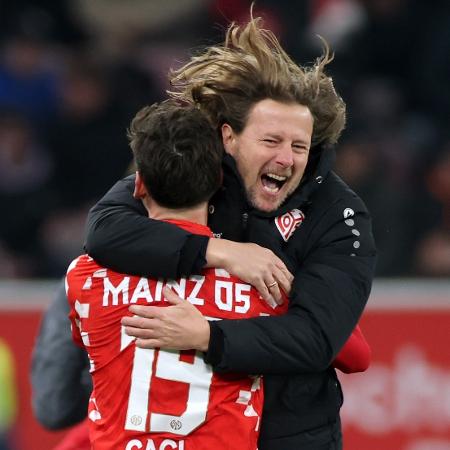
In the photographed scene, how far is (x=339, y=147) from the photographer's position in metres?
7.52

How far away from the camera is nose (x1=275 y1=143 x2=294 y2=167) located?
3010 mm

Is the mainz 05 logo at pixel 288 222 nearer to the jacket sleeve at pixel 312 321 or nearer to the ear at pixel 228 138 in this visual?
the jacket sleeve at pixel 312 321

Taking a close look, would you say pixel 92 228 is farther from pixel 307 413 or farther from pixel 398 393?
pixel 398 393

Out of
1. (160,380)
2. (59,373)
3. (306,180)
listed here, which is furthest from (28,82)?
Result: (160,380)

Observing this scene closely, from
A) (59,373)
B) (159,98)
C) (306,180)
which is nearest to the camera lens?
(306,180)

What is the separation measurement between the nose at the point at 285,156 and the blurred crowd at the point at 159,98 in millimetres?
4020

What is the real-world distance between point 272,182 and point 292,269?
0.25 metres

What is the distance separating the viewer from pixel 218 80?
10.4 ft

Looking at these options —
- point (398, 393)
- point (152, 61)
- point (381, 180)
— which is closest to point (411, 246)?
point (381, 180)

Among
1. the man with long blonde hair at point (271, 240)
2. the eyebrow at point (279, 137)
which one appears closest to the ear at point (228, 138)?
the man with long blonde hair at point (271, 240)

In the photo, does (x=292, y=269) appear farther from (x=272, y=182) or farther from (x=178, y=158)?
(x=178, y=158)

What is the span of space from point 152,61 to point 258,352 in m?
5.80

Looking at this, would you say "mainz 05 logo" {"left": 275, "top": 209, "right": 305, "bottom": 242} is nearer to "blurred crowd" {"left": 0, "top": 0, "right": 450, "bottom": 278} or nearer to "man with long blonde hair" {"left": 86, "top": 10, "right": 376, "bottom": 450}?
"man with long blonde hair" {"left": 86, "top": 10, "right": 376, "bottom": 450}

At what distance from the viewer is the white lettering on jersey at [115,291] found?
2793 mm
